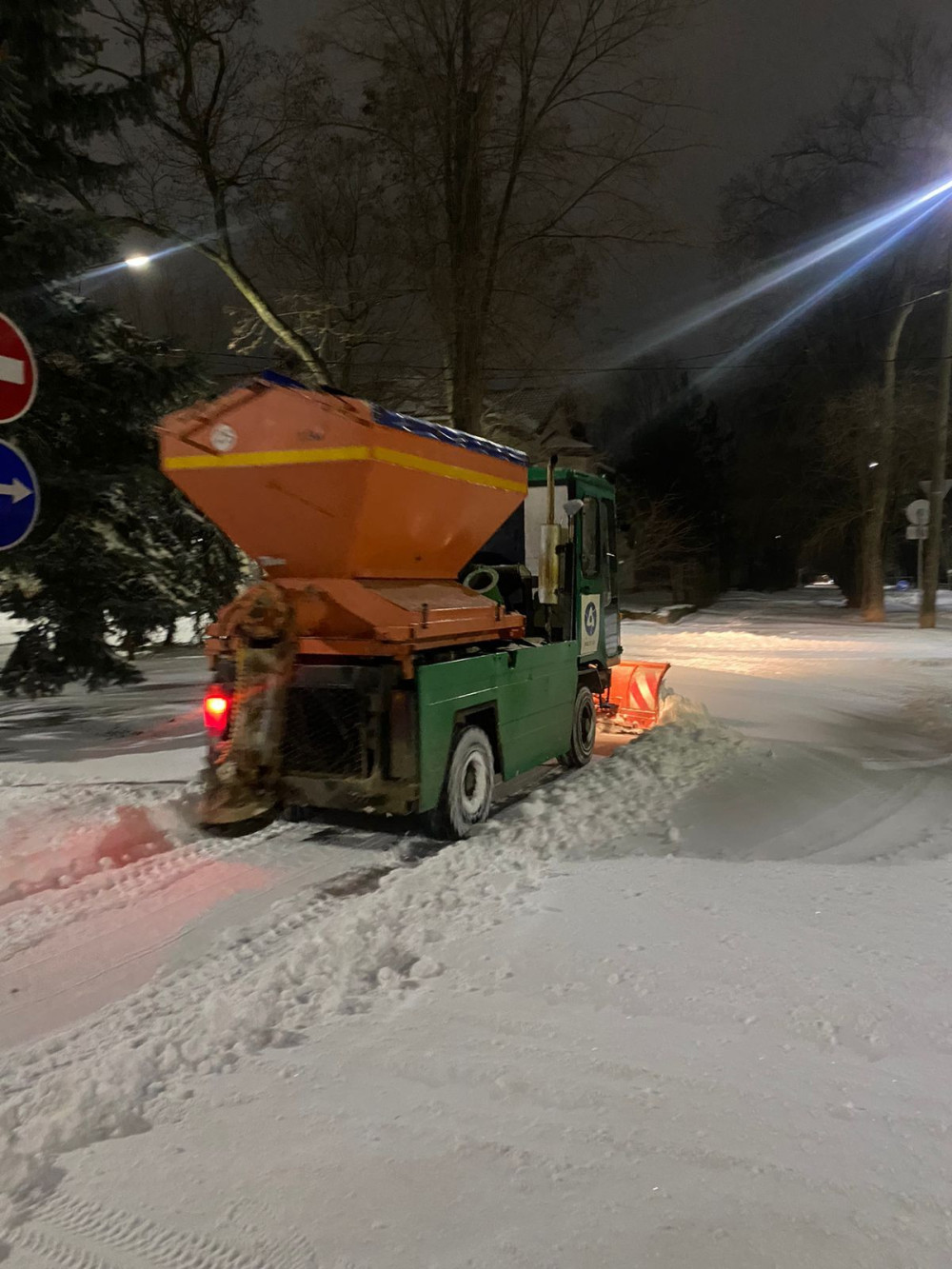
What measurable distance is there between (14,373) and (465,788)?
3.78 metres

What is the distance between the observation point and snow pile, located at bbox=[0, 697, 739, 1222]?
9.34 ft

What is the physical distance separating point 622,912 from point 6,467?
12.4 feet

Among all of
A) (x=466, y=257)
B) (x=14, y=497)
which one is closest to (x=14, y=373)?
(x=14, y=497)

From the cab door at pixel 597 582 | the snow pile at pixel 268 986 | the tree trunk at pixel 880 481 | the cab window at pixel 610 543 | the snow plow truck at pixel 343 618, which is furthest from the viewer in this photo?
the tree trunk at pixel 880 481

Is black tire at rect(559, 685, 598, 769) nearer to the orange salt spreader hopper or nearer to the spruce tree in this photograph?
the orange salt spreader hopper

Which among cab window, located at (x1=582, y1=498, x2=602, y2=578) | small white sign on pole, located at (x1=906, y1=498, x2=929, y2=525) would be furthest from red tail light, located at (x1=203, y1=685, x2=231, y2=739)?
small white sign on pole, located at (x1=906, y1=498, x2=929, y2=525)

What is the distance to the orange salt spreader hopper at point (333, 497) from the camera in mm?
5340

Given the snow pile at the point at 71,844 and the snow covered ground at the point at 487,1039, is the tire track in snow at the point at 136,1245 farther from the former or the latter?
the snow pile at the point at 71,844

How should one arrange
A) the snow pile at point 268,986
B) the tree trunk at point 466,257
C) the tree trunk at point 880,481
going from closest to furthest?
the snow pile at point 268,986 → the tree trunk at point 466,257 → the tree trunk at point 880,481

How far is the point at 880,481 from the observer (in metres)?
25.5

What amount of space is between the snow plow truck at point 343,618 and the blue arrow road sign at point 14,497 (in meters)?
1.57

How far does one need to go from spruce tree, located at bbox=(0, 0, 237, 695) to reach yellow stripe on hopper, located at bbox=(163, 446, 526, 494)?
4.04m

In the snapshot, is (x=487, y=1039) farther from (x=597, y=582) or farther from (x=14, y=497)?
(x=597, y=582)

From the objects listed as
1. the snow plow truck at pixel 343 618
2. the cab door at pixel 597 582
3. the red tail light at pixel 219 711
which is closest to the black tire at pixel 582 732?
the cab door at pixel 597 582
